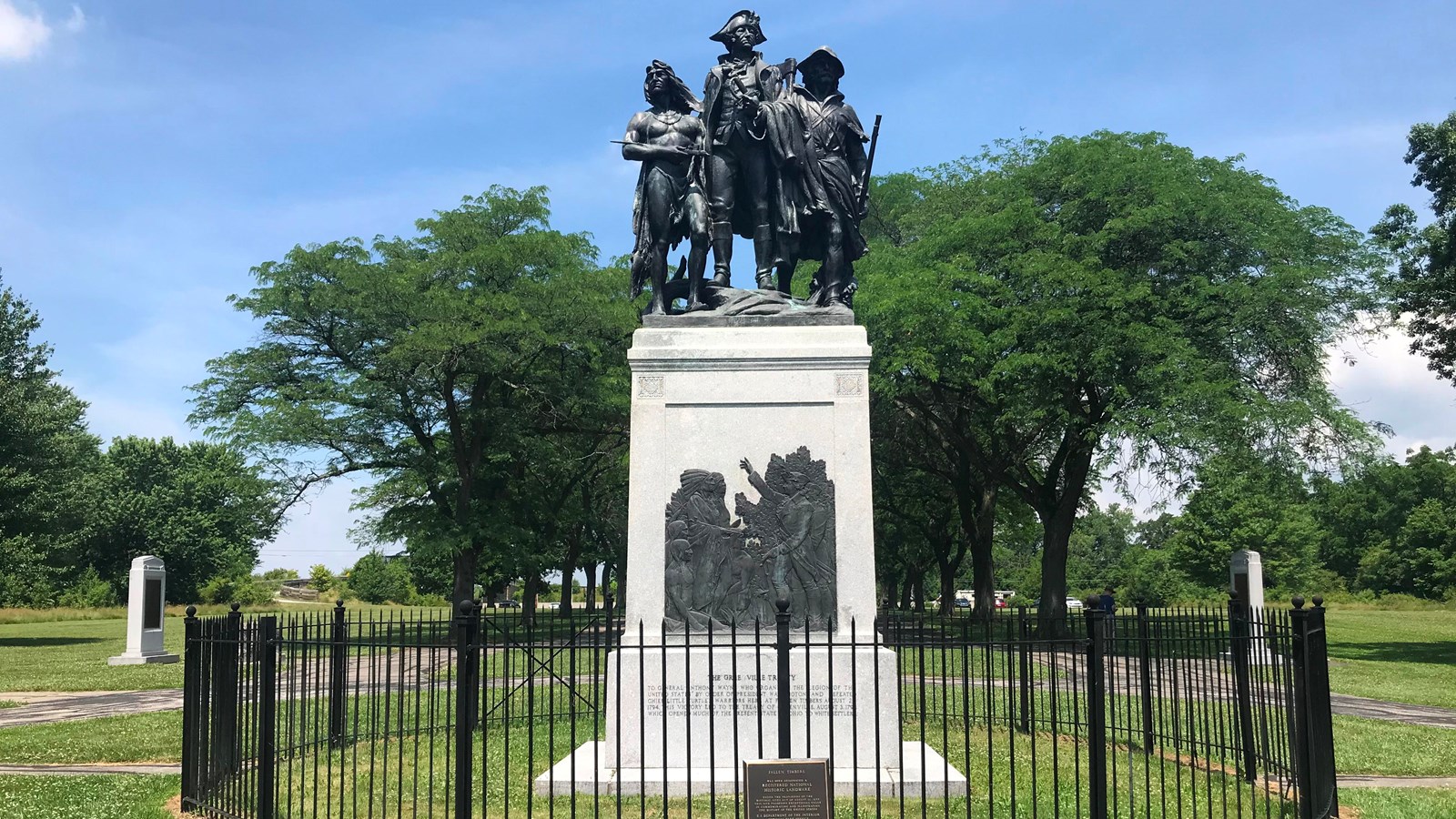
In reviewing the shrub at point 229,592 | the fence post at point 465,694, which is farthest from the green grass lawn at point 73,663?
the shrub at point 229,592

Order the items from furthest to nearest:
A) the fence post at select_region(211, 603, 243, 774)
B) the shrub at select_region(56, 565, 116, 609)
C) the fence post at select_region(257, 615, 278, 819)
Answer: the shrub at select_region(56, 565, 116, 609) < the fence post at select_region(211, 603, 243, 774) < the fence post at select_region(257, 615, 278, 819)

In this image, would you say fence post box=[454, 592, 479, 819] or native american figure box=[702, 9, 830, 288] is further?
native american figure box=[702, 9, 830, 288]

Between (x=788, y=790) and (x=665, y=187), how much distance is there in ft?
21.3

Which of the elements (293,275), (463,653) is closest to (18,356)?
(293,275)

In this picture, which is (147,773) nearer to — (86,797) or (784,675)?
(86,797)

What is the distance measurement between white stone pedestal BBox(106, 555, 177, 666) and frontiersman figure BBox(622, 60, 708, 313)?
20837 millimetres

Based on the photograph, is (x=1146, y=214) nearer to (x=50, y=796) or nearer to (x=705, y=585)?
(x=705, y=585)

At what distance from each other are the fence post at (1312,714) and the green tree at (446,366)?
24403mm

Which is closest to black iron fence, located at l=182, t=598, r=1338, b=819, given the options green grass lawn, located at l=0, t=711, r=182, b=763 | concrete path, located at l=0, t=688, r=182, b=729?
green grass lawn, located at l=0, t=711, r=182, b=763

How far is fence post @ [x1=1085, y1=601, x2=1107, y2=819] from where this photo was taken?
7.21m

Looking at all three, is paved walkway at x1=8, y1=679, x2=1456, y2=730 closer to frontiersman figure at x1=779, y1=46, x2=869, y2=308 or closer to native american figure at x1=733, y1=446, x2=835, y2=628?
native american figure at x1=733, y1=446, x2=835, y2=628

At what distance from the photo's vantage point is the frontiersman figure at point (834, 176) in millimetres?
11242

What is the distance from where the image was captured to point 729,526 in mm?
10070

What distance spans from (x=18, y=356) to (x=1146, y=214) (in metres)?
34.3
